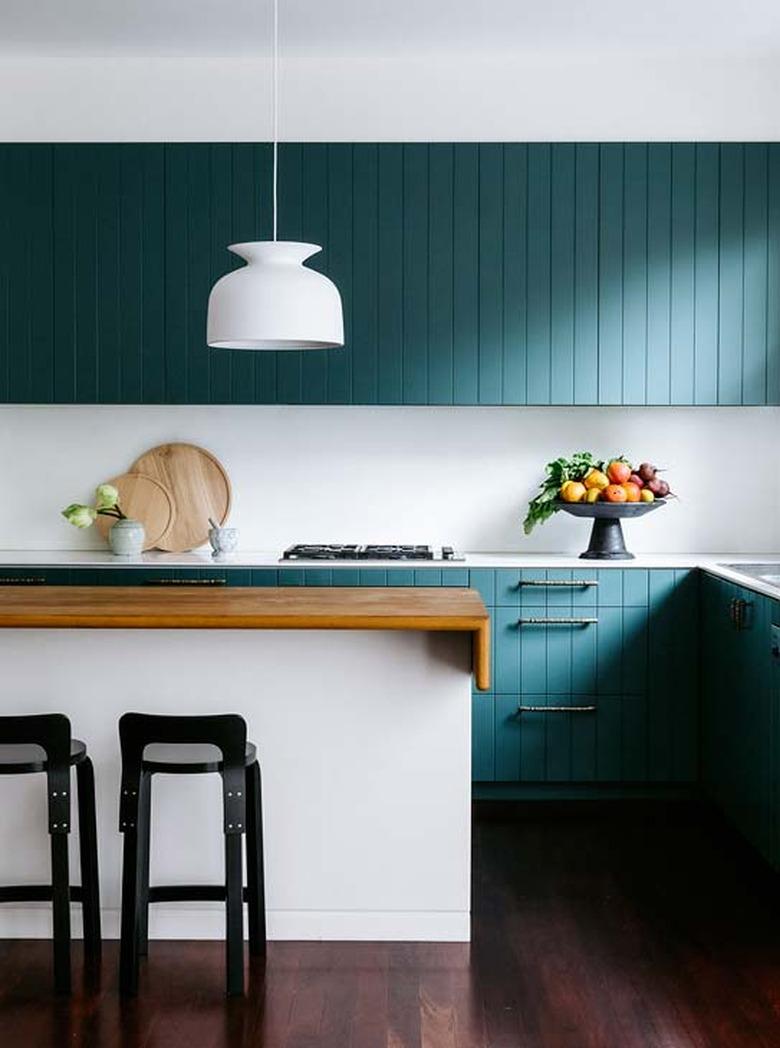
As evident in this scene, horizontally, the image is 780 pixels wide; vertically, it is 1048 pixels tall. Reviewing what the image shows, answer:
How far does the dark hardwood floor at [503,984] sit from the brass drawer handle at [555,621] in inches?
40.1

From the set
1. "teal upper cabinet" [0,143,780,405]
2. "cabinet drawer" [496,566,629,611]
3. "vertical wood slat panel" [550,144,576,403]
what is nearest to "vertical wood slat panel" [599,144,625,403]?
"teal upper cabinet" [0,143,780,405]

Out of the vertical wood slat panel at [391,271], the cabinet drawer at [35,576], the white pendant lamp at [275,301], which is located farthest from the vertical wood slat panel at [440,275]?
the white pendant lamp at [275,301]

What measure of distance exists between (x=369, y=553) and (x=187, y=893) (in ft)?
A: 6.24

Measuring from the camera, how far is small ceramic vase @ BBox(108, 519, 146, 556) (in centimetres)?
509

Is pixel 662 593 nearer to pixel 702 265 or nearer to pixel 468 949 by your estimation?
pixel 702 265

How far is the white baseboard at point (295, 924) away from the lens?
350 centimetres

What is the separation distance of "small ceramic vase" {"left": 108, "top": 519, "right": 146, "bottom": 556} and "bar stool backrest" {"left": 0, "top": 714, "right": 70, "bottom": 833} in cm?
200

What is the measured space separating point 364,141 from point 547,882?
2.90m

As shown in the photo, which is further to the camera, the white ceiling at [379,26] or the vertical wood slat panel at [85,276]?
the vertical wood slat panel at [85,276]

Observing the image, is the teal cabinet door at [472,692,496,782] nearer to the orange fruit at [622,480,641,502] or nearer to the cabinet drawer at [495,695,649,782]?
the cabinet drawer at [495,695,649,782]

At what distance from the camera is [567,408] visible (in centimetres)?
536

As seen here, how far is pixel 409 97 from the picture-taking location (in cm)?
517

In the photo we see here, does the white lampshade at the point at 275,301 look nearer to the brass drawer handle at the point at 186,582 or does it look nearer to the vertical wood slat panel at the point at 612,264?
the brass drawer handle at the point at 186,582

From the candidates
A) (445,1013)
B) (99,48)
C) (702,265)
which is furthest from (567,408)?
(445,1013)
